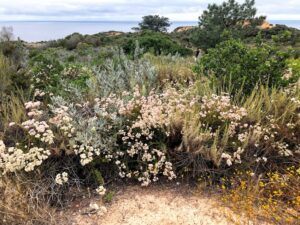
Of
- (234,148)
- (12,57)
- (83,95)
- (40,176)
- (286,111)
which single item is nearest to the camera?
(40,176)

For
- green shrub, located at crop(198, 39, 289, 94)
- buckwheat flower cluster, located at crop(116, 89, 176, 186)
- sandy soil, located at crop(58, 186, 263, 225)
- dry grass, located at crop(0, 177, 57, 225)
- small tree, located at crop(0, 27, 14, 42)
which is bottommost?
sandy soil, located at crop(58, 186, 263, 225)

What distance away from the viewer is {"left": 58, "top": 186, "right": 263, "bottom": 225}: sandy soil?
249 cm

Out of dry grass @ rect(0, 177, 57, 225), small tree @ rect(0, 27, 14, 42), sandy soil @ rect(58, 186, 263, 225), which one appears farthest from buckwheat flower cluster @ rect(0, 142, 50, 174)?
small tree @ rect(0, 27, 14, 42)

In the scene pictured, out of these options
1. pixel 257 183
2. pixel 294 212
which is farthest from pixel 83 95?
pixel 294 212

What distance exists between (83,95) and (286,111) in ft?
7.77

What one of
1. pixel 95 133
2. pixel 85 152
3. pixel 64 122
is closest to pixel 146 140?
pixel 95 133

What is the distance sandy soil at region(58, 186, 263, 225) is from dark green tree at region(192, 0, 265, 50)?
15.5m

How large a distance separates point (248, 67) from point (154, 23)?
31138mm

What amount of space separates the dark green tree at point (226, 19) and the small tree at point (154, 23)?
605 inches

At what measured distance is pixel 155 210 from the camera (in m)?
2.61

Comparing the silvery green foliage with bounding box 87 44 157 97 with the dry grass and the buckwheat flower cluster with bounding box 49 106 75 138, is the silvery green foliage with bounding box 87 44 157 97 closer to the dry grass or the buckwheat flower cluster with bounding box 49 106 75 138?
the buckwheat flower cluster with bounding box 49 106 75 138

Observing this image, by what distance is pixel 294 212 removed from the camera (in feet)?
8.27

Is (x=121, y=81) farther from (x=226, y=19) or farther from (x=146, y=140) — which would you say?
(x=226, y=19)

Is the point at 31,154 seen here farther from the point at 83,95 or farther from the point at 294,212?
the point at 294,212
